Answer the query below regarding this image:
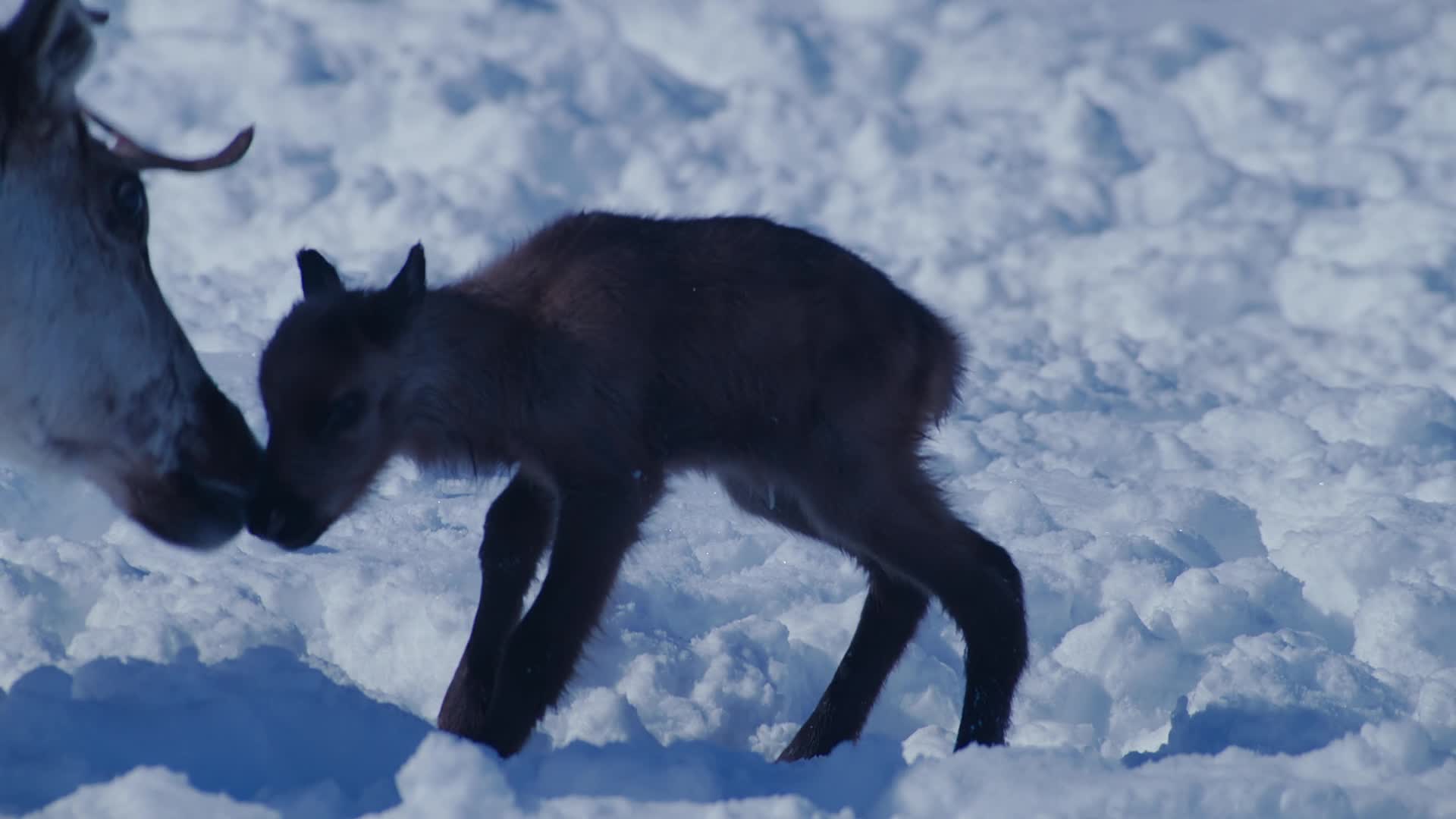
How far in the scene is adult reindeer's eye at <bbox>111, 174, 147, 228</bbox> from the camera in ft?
12.3

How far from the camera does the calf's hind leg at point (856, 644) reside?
4.84 meters

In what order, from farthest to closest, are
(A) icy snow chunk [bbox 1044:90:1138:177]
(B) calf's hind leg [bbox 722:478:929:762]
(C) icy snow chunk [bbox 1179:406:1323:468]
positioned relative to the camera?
1. (A) icy snow chunk [bbox 1044:90:1138:177]
2. (C) icy snow chunk [bbox 1179:406:1323:468]
3. (B) calf's hind leg [bbox 722:478:929:762]

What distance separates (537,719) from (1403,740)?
2.06 meters

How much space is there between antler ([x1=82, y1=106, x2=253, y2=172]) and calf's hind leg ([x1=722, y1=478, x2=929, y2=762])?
171 cm

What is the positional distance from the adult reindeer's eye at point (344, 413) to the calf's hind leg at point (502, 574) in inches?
21.2

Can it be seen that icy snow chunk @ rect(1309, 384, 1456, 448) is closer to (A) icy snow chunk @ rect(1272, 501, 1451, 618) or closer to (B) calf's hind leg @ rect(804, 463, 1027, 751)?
(A) icy snow chunk @ rect(1272, 501, 1451, 618)

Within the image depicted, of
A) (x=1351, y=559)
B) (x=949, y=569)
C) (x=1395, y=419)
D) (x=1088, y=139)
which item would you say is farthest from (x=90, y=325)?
(x=1088, y=139)

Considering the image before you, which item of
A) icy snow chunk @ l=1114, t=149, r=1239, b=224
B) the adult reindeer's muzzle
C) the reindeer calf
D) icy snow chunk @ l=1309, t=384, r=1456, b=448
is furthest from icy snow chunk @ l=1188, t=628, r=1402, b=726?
icy snow chunk @ l=1114, t=149, r=1239, b=224

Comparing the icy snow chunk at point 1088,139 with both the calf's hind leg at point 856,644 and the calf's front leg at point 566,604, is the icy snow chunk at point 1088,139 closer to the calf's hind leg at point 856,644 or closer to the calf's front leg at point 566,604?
the calf's hind leg at point 856,644

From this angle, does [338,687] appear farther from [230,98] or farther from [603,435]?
[230,98]

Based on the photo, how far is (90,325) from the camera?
3.71 m

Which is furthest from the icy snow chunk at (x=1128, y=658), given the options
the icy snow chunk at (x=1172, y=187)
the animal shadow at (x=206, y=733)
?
the icy snow chunk at (x=1172, y=187)

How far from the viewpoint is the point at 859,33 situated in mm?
13062

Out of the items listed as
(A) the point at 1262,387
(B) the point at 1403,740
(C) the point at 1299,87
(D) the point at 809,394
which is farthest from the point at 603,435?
(C) the point at 1299,87
